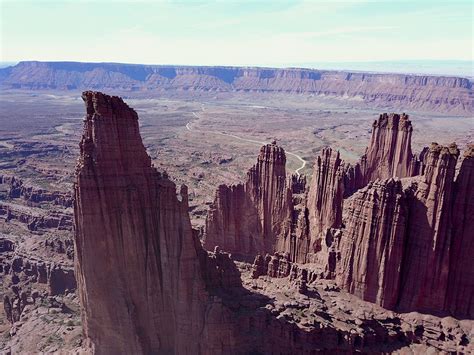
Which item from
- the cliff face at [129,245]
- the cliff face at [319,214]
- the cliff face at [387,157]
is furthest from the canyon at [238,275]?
the cliff face at [387,157]

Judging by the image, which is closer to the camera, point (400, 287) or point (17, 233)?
point (400, 287)

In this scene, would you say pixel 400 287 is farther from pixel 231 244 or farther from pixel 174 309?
pixel 231 244

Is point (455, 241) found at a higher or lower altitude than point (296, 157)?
higher

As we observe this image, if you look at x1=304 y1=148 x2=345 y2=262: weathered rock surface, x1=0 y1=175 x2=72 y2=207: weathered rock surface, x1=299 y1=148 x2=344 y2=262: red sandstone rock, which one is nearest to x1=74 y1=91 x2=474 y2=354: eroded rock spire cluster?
x1=304 y1=148 x2=345 y2=262: weathered rock surface

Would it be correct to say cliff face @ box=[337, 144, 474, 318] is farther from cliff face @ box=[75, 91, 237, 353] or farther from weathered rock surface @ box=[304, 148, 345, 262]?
weathered rock surface @ box=[304, 148, 345, 262]

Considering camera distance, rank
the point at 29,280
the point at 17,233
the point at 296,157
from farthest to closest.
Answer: the point at 296,157, the point at 17,233, the point at 29,280

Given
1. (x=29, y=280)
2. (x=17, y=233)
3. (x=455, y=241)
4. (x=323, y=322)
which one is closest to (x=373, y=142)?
(x=455, y=241)
